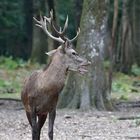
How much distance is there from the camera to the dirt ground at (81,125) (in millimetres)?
12563

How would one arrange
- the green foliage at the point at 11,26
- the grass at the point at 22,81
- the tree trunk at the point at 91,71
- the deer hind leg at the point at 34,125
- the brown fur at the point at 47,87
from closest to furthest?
the brown fur at the point at 47,87 < the deer hind leg at the point at 34,125 < the tree trunk at the point at 91,71 < the grass at the point at 22,81 < the green foliage at the point at 11,26

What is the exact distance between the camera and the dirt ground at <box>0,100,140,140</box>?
1256cm

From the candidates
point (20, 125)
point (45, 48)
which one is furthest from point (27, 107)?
point (45, 48)

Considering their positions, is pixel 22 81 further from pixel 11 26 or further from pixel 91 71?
pixel 11 26

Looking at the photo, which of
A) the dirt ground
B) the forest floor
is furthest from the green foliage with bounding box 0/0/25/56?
the dirt ground

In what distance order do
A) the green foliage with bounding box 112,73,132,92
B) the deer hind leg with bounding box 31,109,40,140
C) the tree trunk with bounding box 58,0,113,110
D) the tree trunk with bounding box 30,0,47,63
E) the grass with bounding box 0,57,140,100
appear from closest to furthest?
the deer hind leg with bounding box 31,109,40,140 < the tree trunk with bounding box 58,0,113,110 < the grass with bounding box 0,57,140,100 < the green foliage with bounding box 112,73,132,92 < the tree trunk with bounding box 30,0,47,63

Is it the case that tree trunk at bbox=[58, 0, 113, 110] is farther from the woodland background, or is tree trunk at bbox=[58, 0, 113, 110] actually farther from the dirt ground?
the dirt ground

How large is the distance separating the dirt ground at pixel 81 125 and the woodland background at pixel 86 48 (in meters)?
0.70

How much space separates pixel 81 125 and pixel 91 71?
260 cm

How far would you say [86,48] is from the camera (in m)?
16.6

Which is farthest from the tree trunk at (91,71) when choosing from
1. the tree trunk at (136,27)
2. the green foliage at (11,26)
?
the green foliage at (11,26)

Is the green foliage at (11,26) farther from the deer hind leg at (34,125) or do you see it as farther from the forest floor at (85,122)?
the deer hind leg at (34,125)

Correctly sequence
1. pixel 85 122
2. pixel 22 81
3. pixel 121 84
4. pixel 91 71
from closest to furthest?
pixel 85 122 → pixel 91 71 → pixel 121 84 → pixel 22 81

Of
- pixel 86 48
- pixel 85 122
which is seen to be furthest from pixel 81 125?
pixel 86 48
